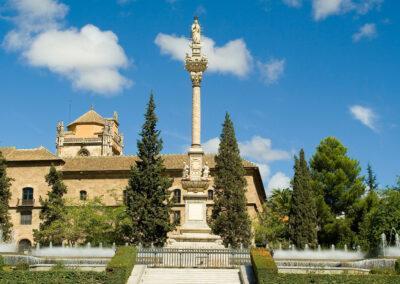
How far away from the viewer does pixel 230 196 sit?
45.8 m

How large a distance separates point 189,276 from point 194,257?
8.27 ft

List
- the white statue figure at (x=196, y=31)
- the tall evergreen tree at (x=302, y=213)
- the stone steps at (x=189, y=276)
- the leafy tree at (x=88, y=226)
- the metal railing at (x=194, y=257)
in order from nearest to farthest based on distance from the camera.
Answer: the stone steps at (x=189, y=276), the metal railing at (x=194, y=257), the white statue figure at (x=196, y=31), the tall evergreen tree at (x=302, y=213), the leafy tree at (x=88, y=226)

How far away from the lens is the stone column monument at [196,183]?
32.3m

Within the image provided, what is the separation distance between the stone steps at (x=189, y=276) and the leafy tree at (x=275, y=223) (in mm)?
21996

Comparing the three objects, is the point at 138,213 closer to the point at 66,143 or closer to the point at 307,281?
the point at 307,281

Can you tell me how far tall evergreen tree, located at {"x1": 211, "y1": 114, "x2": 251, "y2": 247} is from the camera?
4412cm

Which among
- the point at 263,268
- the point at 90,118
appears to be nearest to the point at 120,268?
the point at 263,268

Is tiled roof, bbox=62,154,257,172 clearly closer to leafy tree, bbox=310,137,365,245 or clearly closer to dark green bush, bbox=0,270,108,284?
leafy tree, bbox=310,137,365,245

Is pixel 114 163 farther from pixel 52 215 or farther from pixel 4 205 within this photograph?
pixel 4 205

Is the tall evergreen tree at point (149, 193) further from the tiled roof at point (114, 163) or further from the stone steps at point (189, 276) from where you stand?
the stone steps at point (189, 276)

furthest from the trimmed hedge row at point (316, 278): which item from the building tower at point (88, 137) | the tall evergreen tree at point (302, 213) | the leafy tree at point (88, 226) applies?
the building tower at point (88, 137)

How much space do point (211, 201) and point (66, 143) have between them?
29826 millimetres

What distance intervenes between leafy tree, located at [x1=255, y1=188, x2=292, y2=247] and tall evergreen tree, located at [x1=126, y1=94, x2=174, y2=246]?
1001 centimetres

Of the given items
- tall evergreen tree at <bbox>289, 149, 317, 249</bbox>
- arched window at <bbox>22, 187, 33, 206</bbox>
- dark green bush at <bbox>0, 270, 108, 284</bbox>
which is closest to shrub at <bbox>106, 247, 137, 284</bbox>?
dark green bush at <bbox>0, 270, 108, 284</bbox>
